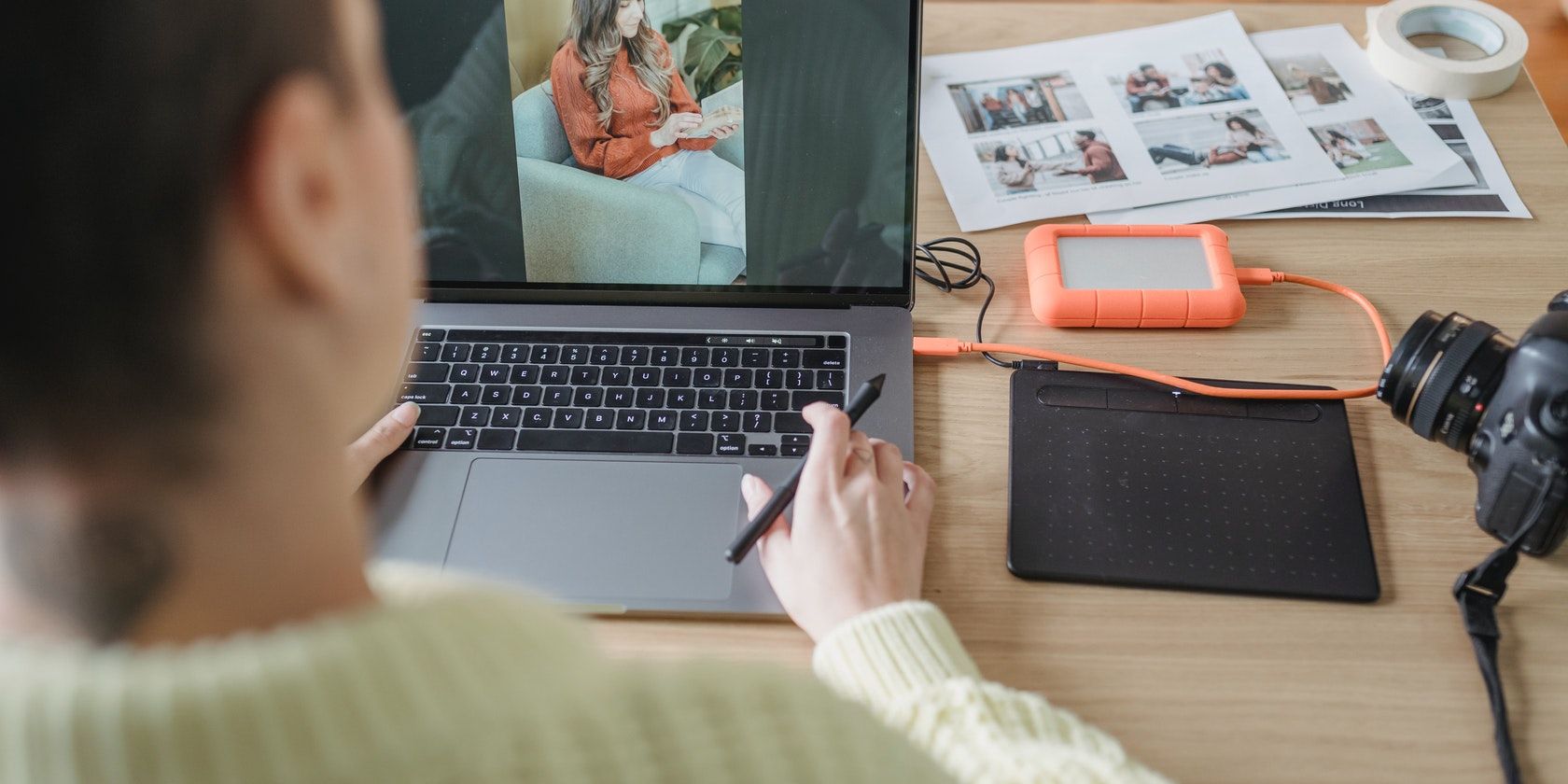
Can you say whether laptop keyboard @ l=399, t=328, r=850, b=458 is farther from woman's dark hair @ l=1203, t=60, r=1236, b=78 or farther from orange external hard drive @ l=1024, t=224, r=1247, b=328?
woman's dark hair @ l=1203, t=60, r=1236, b=78

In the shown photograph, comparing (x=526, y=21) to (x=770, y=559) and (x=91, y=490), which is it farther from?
(x=91, y=490)

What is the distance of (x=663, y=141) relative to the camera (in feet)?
2.58

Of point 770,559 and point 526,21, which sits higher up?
point 526,21

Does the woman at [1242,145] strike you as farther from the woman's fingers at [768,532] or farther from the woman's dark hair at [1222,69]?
the woman's fingers at [768,532]

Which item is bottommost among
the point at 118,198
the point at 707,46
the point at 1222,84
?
the point at 1222,84

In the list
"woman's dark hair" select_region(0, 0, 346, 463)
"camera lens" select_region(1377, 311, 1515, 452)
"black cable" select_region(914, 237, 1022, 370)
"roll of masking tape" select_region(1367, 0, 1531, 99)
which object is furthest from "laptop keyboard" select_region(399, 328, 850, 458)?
"roll of masking tape" select_region(1367, 0, 1531, 99)

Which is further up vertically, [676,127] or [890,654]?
[676,127]

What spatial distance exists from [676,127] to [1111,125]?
1.39ft

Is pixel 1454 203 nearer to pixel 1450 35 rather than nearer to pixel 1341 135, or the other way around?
pixel 1341 135

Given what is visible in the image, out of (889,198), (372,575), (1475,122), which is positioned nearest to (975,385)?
(889,198)

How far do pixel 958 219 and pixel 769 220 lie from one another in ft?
0.65

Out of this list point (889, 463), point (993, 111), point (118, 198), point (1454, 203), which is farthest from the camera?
point (993, 111)

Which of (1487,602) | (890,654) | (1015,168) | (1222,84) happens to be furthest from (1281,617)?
(1222,84)

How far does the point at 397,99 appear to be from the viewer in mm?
801
